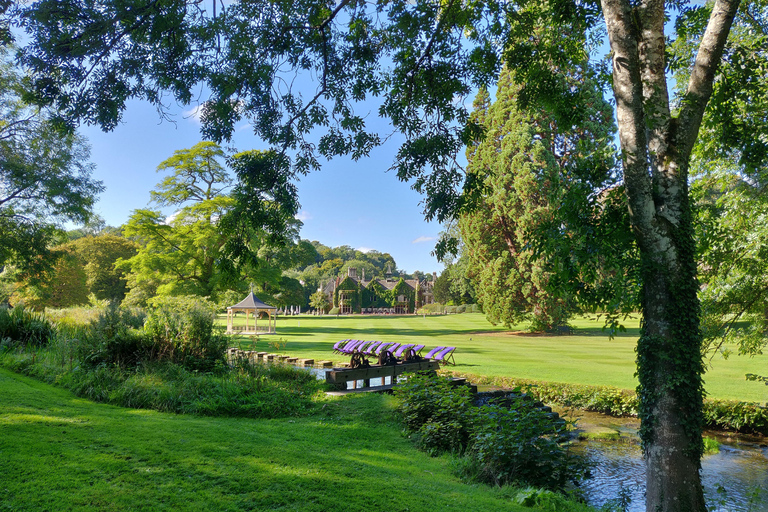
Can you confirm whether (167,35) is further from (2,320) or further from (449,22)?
(2,320)

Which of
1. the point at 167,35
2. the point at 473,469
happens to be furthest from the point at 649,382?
Result: the point at 167,35

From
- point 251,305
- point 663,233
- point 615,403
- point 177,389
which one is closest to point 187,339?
point 177,389

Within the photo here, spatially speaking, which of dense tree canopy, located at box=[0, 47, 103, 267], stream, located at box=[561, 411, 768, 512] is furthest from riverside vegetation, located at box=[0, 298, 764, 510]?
dense tree canopy, located at box=[0, 47, 103, 267]

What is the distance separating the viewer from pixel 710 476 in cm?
783

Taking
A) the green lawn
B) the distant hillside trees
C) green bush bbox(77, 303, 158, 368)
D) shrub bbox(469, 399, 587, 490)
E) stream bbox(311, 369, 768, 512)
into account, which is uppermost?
the distant hillside trees

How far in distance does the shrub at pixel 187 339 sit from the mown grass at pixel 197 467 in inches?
139

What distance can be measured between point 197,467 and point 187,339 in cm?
723

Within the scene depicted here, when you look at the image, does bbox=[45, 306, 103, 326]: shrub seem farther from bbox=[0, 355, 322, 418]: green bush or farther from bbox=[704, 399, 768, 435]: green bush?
bbox=[704, 399, 768, 435]: green bush

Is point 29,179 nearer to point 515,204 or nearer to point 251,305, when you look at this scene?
point 251,305

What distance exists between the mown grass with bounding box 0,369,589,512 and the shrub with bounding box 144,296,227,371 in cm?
354

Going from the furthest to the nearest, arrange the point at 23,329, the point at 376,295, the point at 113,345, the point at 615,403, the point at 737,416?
the point at 376,295 < the point at 23,329 < the point at 615,403 < the point at 737,416 < the point at 113,345

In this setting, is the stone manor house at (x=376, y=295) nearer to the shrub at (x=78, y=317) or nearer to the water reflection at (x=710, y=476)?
the shrub at (x=78, y=317)

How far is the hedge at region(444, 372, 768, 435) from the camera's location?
33.6ft

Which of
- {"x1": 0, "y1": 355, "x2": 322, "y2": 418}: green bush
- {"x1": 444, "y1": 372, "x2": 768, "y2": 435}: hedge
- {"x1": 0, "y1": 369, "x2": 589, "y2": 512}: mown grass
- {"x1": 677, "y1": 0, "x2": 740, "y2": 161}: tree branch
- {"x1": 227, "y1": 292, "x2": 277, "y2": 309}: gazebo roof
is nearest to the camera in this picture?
{"x1": 0, "y1": 369, "x2": 589, "y2": 512}: mown grass
